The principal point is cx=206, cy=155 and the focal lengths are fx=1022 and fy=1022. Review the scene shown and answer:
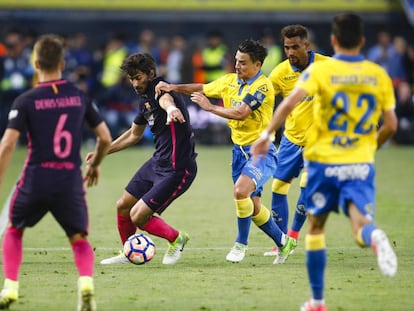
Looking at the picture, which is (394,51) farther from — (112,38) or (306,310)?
(306,310)

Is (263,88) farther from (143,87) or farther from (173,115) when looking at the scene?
(173,115)

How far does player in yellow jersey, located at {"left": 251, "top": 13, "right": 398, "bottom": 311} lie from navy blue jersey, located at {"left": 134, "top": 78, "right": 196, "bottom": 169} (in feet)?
8.77

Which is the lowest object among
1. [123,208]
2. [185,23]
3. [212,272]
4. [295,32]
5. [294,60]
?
[212,272]

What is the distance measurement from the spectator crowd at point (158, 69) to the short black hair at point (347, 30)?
55.9 ft

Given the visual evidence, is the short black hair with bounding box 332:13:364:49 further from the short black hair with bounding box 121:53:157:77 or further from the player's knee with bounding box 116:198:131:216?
the player's knee with bounding box 116:198:131:216

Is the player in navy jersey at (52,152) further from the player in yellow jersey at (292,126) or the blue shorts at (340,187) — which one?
the player in yellow jersey at (292,126)

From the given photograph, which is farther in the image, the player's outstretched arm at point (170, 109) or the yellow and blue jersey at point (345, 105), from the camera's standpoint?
the player's outstretched arm at point (170, 109)

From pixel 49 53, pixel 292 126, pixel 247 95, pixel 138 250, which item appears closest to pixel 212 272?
pixel 138 250

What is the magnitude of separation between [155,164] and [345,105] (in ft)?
10.5

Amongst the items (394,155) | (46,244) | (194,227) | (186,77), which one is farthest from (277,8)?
(46,244)

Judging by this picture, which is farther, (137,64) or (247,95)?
(247,95)

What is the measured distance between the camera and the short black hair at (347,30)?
745cm

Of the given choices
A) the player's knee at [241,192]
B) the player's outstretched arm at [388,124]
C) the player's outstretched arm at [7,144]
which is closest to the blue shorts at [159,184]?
the player's knee at [241,192]

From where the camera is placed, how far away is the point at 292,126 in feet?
36.0
